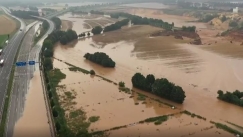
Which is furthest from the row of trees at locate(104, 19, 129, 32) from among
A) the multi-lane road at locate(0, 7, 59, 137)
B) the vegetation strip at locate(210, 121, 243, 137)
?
the vegetation strip at locate(210, 121, 243, 137)

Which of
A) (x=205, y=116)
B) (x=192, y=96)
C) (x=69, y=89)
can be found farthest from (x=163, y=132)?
(x=69, y=89)

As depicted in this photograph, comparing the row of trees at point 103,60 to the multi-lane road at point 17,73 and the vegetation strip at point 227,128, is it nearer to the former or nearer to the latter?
the multi-lane road at point 17,73

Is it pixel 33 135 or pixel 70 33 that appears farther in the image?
pixel 70 33

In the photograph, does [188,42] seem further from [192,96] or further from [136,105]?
[136,105]

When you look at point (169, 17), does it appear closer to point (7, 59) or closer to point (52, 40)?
point (52, 40)

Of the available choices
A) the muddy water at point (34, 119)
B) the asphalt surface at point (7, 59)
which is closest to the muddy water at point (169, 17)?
the asphalt surface at point (7, 59)
